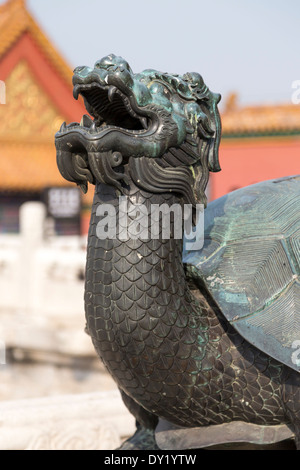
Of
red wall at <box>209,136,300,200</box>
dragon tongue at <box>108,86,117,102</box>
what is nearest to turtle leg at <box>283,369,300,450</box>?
dragon tongue at <box>108,86,117,102</box>

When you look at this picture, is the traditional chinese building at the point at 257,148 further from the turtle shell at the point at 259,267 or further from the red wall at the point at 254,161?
the turtle shell at the point at 259,267

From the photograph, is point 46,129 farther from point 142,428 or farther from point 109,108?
point 109,108

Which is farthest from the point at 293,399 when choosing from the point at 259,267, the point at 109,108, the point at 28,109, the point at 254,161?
the point at 28,109

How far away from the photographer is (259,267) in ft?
6.43

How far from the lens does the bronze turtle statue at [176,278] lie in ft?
5.83

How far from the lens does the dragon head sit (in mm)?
1717

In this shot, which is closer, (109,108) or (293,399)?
(109,108)

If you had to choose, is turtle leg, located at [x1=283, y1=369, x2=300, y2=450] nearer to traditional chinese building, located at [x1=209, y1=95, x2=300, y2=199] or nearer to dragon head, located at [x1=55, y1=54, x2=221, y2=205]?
dragon head, located at [x1=55, y1=54, x2=221, y2=205]

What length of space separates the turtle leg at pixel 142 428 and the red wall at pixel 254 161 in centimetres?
912

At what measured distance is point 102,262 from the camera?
185 cm

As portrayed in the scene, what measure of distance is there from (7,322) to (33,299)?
61cm

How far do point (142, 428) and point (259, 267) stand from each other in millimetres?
810
